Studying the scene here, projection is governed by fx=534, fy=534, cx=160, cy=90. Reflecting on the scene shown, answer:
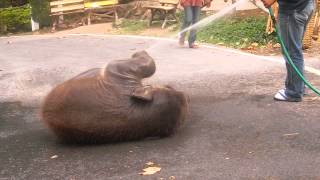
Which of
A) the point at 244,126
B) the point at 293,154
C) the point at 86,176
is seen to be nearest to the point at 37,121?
the point at 86,176

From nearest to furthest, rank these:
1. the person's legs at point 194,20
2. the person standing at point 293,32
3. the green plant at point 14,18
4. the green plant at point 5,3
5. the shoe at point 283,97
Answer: the person standing at point 293,32
the shoe at point 283,97
the person's legs at point 194,20
the green plant at point 14,18
the green plant at point 5,3

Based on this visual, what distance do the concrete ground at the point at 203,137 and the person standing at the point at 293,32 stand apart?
0.17 metres

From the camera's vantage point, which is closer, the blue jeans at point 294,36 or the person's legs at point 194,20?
the blue jeans at point 294,36

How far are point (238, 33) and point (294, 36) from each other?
17.9ft

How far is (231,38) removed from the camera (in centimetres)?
1130

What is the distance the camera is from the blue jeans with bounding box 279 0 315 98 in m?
5.92

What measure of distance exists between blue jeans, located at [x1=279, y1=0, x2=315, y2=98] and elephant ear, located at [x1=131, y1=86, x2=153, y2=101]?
79.1 inches

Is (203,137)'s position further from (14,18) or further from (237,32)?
(14,18)

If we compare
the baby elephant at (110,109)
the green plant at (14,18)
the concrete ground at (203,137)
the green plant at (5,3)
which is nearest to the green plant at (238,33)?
the concrete ground at (203,137)

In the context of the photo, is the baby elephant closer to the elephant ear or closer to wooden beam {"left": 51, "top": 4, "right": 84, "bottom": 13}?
the elephant ear

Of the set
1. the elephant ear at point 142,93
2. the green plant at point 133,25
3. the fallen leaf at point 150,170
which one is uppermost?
the elephant ear at point 142,93

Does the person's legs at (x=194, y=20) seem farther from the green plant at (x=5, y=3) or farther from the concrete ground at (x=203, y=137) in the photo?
the green plant at (x=5, y=3)

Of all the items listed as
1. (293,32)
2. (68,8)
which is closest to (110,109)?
(293,32)

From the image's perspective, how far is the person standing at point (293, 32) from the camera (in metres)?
5.89
